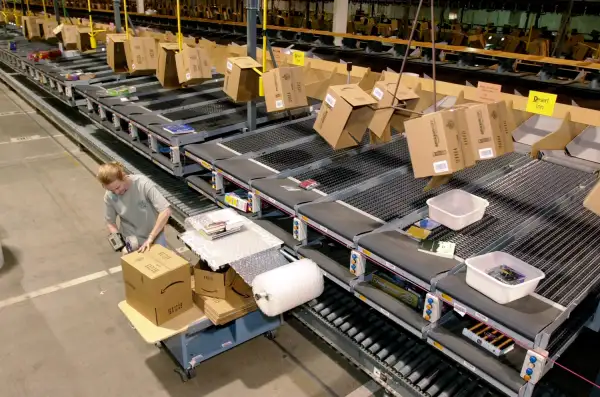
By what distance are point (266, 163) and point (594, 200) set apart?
2.43 meters

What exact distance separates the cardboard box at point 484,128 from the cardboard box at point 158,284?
6.45 ft

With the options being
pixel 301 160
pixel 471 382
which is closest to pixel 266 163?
pixel 301 160

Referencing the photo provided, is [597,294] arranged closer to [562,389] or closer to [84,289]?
[562,389]

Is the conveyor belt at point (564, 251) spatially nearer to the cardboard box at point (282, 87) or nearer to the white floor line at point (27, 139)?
the cardboard box at point (282, 87)

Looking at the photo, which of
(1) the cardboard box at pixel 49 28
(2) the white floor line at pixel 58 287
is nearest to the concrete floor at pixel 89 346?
(2) the white floor line at pixel 58 287

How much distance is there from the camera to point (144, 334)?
2848 millimetres

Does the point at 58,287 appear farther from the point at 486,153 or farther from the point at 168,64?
the point at 486,153

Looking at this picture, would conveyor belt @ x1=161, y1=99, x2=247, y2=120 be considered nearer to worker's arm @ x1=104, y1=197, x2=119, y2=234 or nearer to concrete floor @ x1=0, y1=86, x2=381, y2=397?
concrete floor @ x1=0, y1=86, x2=381, y2=397

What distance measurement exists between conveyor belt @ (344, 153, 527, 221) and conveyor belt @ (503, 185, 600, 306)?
687mm

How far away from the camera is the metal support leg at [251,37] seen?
4.30 m

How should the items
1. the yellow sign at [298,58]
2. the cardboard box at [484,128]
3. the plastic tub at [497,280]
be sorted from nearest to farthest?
the plastic tub at [497,280] → the cardboard box at [484,128] → the yellow sign at [298,58]

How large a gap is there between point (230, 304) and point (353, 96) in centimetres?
172

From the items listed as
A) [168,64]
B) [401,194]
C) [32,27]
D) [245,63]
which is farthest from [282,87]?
[32,27]

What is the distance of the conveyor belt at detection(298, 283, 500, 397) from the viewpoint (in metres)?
2.69
